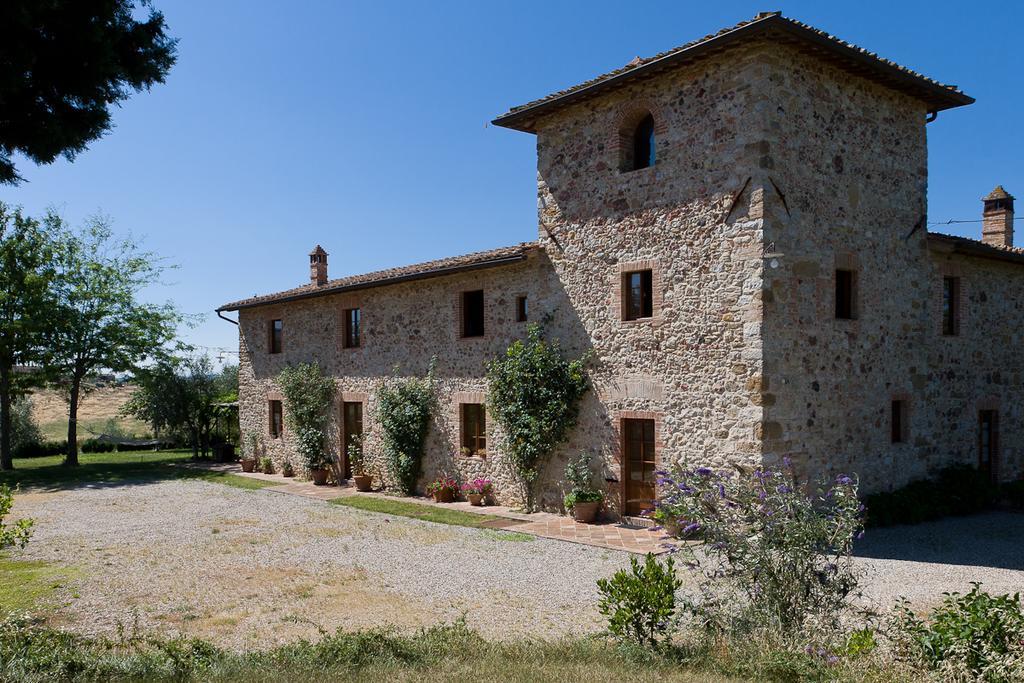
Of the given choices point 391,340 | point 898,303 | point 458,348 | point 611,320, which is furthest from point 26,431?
point 898,303

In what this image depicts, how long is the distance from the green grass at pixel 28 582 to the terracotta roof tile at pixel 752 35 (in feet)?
31.2

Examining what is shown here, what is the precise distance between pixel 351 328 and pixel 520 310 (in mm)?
5670

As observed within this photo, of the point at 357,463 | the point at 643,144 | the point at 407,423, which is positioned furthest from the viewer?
the point at 357,463

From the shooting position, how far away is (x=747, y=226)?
Answer: 988 cm

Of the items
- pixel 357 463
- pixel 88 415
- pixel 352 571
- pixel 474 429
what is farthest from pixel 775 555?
pixel 88 415

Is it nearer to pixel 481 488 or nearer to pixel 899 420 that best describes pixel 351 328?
pixel 481 488

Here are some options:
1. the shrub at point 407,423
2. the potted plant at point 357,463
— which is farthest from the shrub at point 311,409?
the shrub at point 407,423

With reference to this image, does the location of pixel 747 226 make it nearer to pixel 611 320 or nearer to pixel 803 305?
pixel 803 305

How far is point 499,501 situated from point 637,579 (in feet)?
26.6

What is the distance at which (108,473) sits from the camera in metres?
20.3

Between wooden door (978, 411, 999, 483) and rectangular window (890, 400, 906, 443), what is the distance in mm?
2761

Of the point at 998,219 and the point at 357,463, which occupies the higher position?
the point at 998,219

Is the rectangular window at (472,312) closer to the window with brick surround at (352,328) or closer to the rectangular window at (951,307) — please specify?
the window with brick surround at (352,328)

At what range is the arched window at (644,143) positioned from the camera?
11.4 m
